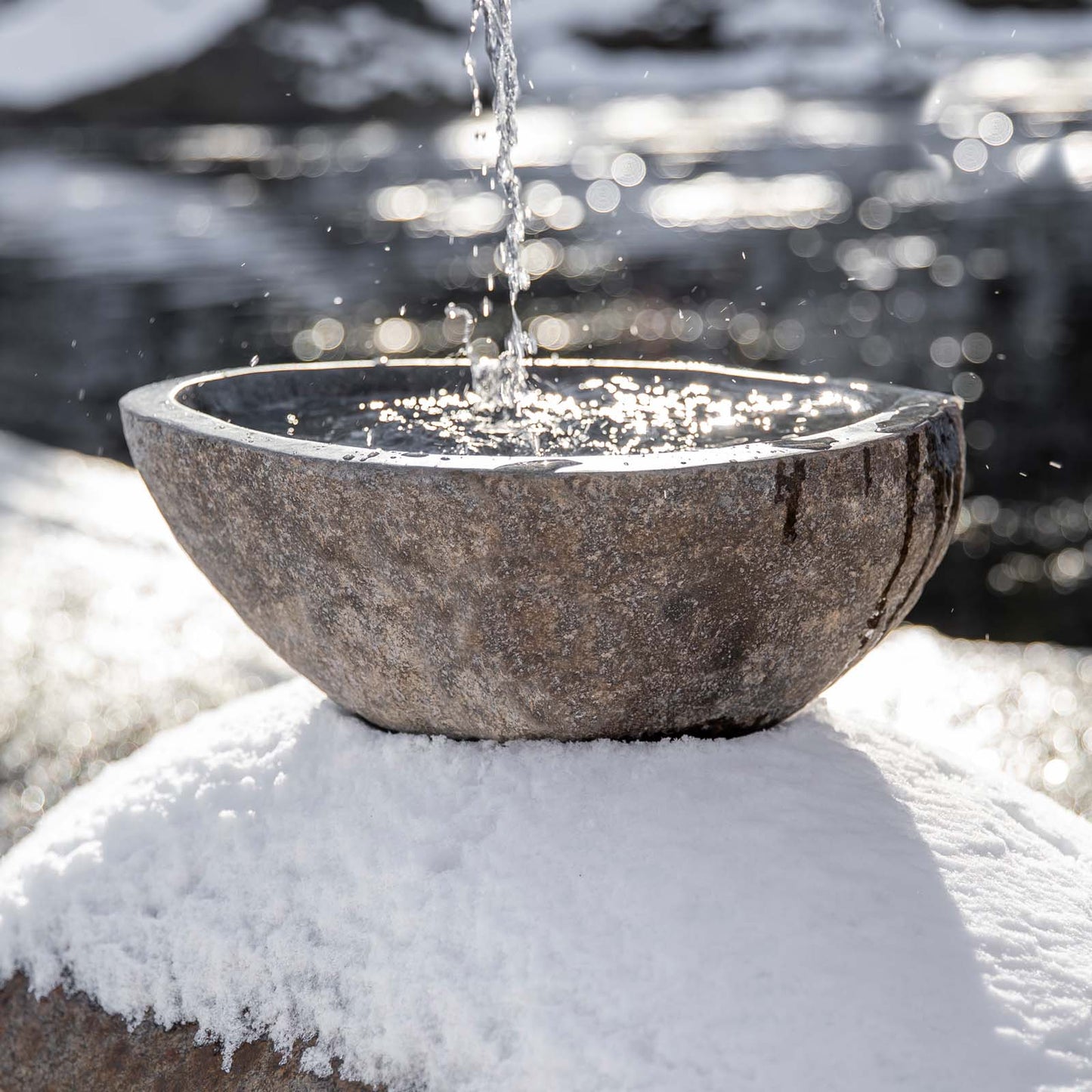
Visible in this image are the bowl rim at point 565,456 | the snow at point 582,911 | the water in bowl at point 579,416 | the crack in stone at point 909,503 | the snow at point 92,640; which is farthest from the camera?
the snow at point 92,640

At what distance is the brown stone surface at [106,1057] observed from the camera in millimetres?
1799

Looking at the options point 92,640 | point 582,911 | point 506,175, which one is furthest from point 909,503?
point 92,640

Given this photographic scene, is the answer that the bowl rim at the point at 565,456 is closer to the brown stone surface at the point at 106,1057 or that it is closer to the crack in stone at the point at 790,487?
the crack in stone at the point at 790,487

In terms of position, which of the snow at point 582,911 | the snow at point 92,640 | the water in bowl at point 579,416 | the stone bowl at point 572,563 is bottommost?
the snow at point 92,640

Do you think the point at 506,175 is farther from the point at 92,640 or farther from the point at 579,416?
the point at 92,640

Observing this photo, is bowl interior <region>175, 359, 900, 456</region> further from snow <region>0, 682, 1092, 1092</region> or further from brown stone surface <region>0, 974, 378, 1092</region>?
brown stone surface <region>0, 974, 378, 1092</region>

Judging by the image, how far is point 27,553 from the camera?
201 inches

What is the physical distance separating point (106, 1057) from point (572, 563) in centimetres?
99

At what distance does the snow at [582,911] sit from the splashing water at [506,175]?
86 centimetres

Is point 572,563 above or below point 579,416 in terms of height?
below

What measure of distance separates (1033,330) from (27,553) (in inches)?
324

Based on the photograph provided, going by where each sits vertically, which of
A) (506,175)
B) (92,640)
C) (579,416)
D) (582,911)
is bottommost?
(92,640)

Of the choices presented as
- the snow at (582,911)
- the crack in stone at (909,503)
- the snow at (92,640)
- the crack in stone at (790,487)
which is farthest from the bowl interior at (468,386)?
the snow at (92,640)

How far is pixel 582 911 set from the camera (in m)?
1.72
